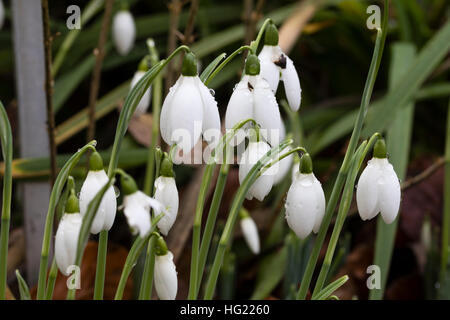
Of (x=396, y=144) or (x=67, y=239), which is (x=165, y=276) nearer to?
(x=67, y=239)

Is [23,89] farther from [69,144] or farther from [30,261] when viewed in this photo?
[69,144]

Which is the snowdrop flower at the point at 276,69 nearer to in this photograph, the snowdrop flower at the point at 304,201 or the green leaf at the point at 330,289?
the snowdrop flower at the point at 304,201

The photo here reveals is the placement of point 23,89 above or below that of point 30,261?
above

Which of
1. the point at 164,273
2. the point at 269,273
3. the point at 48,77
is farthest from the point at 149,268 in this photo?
the point at 269,273
